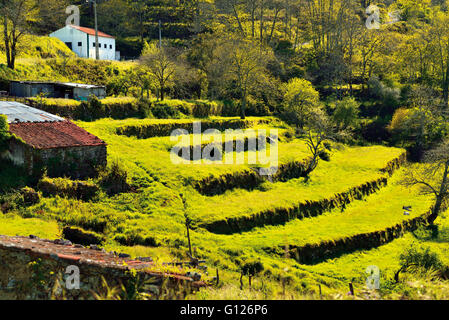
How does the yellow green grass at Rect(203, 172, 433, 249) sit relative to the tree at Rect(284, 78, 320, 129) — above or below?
below

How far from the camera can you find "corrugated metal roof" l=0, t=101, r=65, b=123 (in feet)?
99.0

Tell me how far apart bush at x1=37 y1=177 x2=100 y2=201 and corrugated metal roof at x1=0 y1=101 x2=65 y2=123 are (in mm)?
6013

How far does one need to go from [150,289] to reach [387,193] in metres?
35.6

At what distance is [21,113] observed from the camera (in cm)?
3131

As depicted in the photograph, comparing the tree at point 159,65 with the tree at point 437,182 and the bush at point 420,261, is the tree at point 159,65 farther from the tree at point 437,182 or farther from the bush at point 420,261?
the bush at point 420,261

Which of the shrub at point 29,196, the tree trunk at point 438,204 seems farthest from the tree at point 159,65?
the tree trunk at point 438,204

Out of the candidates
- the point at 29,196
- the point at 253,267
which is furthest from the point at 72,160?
the point at 253,267

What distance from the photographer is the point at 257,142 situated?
4625 cm

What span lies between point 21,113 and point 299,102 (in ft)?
124

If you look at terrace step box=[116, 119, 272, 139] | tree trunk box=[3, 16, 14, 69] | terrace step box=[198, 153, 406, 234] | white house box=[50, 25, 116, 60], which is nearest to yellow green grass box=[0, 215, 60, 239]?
terrace step box=[198, 153, 406, 234]

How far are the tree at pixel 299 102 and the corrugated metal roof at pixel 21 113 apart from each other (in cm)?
3494

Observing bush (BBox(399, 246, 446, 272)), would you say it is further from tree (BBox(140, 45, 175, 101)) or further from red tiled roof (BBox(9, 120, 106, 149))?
tree (BBox(140, 45, 175, 101))

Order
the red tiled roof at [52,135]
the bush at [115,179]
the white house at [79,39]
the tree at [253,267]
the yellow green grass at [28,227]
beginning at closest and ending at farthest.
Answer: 1. the yellow green grass at [28,227]
2. the tree at [253,267]
3. the red tiled roof at [52,135]
4. the bush at [115,179]
5. the white house at [79,39]

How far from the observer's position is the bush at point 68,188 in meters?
26.6
